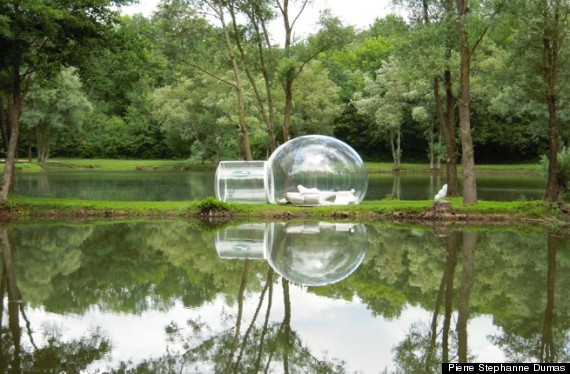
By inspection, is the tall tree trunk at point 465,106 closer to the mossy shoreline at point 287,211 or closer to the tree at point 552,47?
the mossy shoreline at point 287,211

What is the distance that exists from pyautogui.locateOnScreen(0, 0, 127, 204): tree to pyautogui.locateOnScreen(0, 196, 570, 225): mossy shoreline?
1.37 metres

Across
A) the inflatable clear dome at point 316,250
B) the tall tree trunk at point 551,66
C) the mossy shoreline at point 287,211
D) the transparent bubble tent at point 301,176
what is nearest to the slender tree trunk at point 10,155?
the mossy shoreline at point 287,211

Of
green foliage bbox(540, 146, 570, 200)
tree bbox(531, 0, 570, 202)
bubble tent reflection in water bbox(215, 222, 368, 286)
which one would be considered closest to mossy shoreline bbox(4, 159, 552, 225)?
bubble tent reflection in water bbox(215, 222, 368, 286)

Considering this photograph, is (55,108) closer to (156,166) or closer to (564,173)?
(156,166)

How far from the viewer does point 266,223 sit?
20719mm

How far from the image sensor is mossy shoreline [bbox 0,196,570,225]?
68.0ft

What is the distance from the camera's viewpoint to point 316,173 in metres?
22.6

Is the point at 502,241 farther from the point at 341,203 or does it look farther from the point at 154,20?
the point at 154,20

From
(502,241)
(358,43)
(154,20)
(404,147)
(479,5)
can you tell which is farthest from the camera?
(358,43)

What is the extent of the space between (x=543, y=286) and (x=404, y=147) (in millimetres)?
56090

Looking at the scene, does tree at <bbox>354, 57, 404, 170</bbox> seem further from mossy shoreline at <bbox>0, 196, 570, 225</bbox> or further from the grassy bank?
mossy shoreline at <bbox>0, 196, 570, 225</bbox>

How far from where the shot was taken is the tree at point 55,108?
52.5m

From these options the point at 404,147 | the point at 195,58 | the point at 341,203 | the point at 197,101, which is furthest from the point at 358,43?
the point at 341,203

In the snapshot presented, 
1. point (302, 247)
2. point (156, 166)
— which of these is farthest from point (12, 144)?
point (156, 166)
